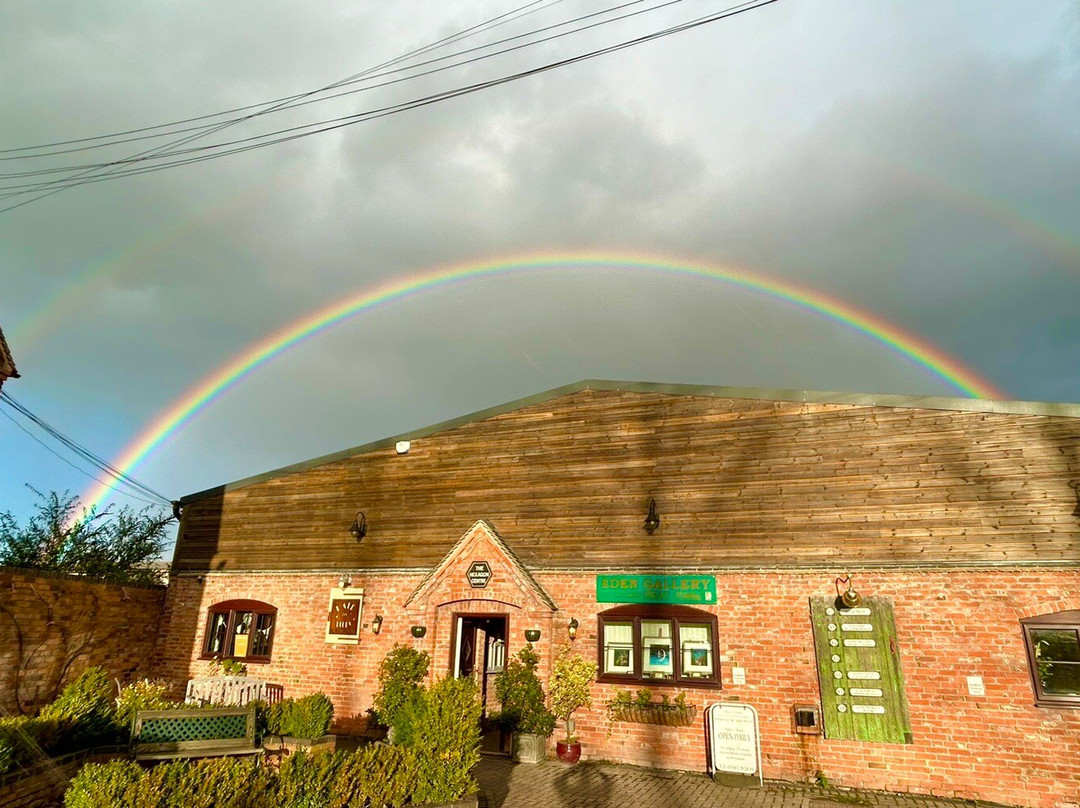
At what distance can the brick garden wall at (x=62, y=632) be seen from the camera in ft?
38.7

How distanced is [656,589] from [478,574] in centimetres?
344

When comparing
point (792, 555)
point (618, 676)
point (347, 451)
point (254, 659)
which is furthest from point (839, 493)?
point (254, 659)

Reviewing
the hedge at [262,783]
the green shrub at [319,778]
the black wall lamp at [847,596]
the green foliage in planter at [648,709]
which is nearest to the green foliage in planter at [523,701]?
the green foliage in planter at [648,709]

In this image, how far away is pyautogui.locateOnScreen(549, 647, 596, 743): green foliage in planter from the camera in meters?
11.2

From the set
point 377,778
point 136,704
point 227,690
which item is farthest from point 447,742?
point 227,690

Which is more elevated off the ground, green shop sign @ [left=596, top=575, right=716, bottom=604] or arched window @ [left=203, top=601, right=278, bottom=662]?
green shop sign @ [left=596, top=575, right=716, bottom=604]

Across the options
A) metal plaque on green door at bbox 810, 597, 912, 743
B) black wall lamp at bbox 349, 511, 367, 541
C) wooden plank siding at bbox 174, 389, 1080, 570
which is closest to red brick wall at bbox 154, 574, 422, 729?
wooden plank siding at bbox 174, 389, 1080, 570

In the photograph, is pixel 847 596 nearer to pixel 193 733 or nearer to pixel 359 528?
pixel 193 733

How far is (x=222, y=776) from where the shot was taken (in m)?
5.47

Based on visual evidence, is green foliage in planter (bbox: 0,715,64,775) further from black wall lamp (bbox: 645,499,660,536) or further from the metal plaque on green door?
the metal plaque on green door

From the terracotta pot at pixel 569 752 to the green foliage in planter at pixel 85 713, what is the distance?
663 centimetres

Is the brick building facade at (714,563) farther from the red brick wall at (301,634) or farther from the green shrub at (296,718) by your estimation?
the green shrub at (296,718)

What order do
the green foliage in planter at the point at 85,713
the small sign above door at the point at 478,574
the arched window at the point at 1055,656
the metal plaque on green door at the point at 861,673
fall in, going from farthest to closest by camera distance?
the small sign above door at the point at 478,574, the metal plaque on green door at the point at 861,673, the arched window at the point at 1055,656, the green foliage in planter at the point at 85,713

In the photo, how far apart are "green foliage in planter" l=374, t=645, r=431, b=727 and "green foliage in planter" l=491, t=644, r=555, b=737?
1.58 m
